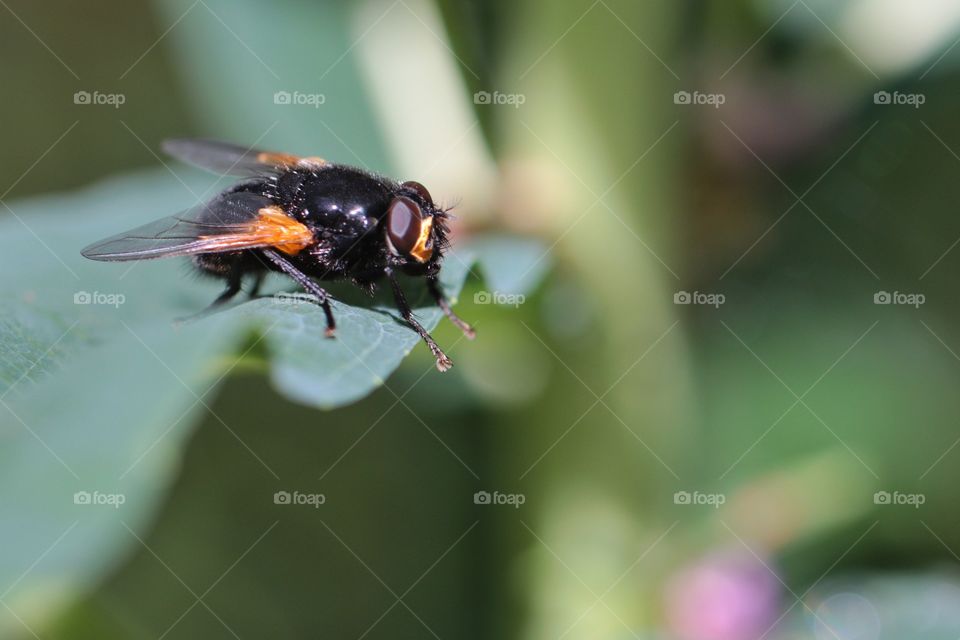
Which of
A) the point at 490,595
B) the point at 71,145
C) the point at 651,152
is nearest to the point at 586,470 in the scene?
the point at 490,595

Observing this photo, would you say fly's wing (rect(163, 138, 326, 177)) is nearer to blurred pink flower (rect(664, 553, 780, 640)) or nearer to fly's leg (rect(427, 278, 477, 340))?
fly's leg (rect(427, 278, 477, 340))

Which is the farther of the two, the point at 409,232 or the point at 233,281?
the point at 233,281

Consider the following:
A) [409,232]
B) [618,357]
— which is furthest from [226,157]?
[618,357]

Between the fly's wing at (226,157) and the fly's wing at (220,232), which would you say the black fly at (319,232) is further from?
the fly's wing at (226,157)

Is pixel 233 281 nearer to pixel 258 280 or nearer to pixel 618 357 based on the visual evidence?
pixel 258 280

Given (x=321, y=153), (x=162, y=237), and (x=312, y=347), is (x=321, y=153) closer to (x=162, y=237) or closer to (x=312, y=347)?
(x=162, y=237)

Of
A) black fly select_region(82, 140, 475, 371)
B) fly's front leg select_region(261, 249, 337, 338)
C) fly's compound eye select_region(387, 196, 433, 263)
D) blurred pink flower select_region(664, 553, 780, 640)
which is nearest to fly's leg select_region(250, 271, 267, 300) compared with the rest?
black fly select_region(82, 140, 475, 371)
